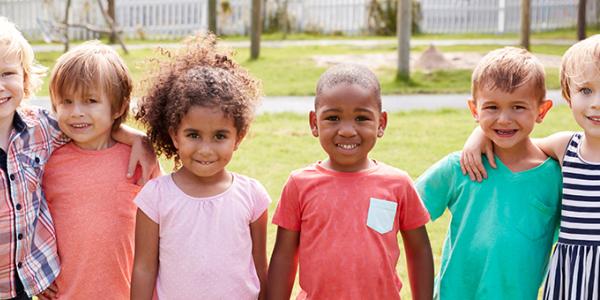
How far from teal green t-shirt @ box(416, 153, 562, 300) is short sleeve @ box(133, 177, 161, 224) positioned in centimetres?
108

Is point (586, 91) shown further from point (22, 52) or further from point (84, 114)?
point (22, 52)

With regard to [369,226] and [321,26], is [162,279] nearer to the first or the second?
[369,226]

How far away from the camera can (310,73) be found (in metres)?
13.5

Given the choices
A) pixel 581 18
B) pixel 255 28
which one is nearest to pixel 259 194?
pixel 255 28

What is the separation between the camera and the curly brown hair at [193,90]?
3133 millimetres

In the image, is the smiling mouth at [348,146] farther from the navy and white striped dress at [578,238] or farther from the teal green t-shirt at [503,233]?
the navy and white striped dress at [578,238]

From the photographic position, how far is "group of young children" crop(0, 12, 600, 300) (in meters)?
3.07

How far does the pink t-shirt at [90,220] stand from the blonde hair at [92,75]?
24 cm

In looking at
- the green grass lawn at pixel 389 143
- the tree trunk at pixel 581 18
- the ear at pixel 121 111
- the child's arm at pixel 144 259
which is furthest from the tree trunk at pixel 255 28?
the child's arm at pixel 144 259

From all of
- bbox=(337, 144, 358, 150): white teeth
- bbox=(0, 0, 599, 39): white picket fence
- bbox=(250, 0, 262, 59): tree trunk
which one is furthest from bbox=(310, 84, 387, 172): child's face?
bbox=(0, 0, 599, 39): white picket fence

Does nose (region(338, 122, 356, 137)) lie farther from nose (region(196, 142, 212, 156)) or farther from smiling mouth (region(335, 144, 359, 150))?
nose (region(196, 142, 212, 156))

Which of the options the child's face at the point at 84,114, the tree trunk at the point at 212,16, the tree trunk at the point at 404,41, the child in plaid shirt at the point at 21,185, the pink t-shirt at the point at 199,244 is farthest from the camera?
the tree trunk at the point at 212,16

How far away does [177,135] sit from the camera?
317cm

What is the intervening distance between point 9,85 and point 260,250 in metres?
1.14
